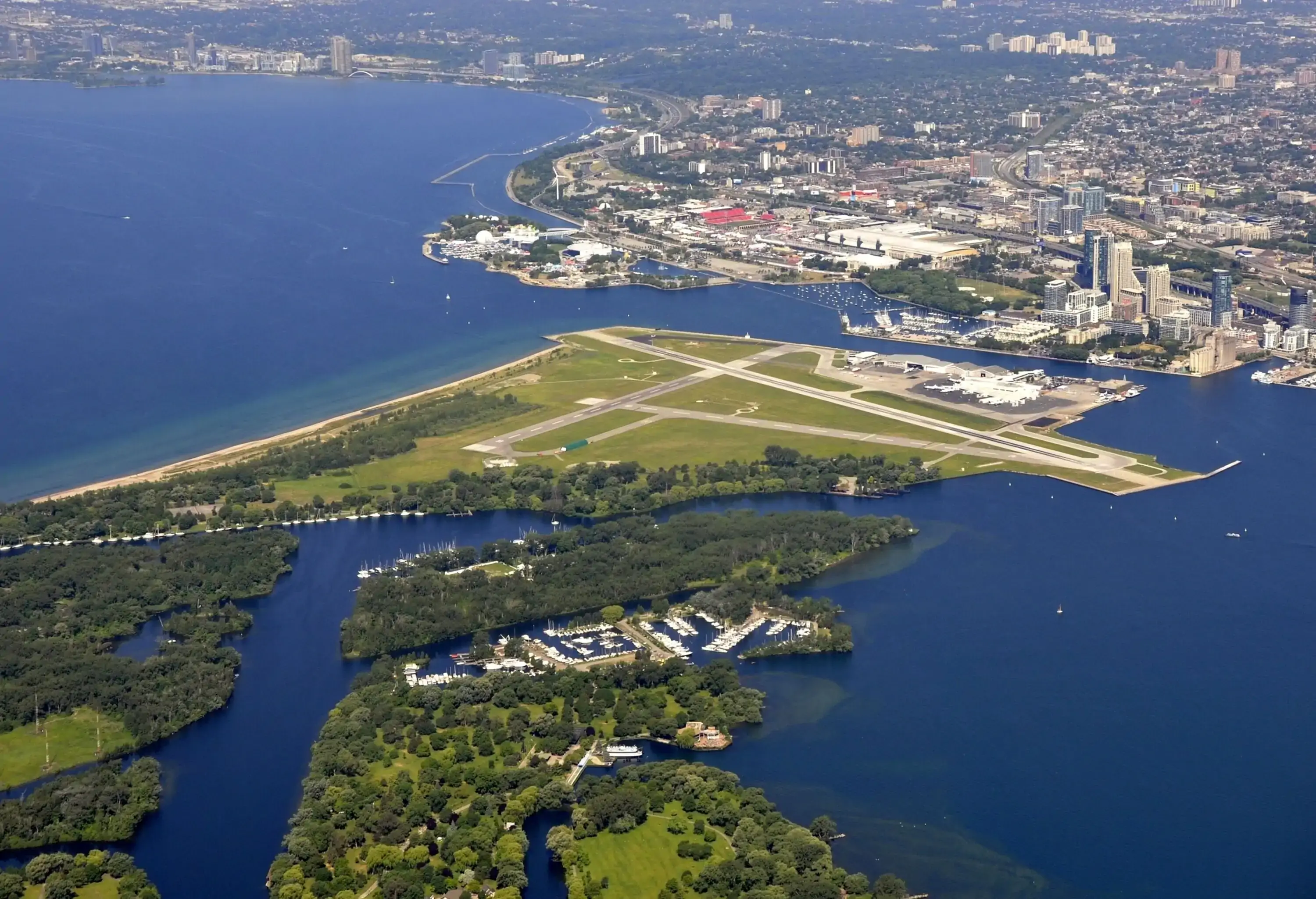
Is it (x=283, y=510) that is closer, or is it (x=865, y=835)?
(x=865, y=835)

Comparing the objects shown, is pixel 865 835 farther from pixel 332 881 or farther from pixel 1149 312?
pixel 1149 312

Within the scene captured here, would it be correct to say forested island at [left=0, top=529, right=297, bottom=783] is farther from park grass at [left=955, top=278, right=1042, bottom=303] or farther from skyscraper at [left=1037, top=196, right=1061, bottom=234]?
skyscraper at [left=1037, top=196, right=1061, bottom=234]

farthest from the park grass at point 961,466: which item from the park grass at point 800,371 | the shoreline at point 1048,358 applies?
the shoreline at point 1048,358

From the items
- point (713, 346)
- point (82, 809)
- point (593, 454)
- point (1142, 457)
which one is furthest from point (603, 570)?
point (713, 346)

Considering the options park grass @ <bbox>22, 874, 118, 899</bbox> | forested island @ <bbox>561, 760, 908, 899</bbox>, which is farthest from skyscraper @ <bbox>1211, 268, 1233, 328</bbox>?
park grass @ <bbox>22, 874, 118, 899</bbox>

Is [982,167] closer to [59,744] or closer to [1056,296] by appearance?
[1056,296]

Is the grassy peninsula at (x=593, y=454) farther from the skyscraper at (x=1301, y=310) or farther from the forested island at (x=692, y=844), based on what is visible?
the forested island at (x=692, y=844)

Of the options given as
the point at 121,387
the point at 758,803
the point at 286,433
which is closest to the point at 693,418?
the point at 286,433
